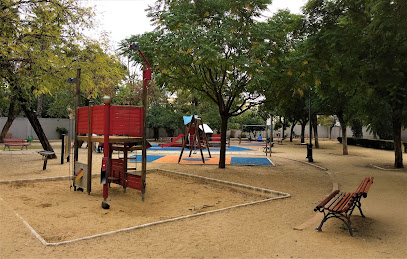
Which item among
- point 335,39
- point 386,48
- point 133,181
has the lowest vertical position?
point 133,181

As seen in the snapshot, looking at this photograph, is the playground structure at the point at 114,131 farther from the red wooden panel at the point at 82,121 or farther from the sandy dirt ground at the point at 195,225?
the sandy dirt ground at the point at 195,225

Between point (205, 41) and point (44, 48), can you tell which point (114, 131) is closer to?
point (205, 41)

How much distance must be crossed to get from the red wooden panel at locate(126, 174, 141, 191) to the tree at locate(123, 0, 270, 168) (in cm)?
449

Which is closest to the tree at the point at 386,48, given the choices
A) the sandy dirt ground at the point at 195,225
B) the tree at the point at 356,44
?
the tree at the point at 356,44

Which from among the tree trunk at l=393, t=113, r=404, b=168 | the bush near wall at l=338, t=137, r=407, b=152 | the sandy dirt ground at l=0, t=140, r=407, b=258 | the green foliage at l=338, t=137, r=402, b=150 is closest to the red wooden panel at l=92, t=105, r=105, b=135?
the sandy dirt ground at l=0, t=140, r=407, b=258

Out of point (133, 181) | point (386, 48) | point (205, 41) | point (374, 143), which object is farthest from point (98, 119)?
point (374, 143)

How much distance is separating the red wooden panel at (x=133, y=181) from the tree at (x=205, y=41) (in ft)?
14.7

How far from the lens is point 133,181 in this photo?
26.6 feet

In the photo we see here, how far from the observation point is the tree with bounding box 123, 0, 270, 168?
35.2 ft

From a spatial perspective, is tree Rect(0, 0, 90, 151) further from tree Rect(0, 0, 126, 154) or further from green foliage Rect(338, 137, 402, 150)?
green foliage Rect(338, 137, 402, 150)

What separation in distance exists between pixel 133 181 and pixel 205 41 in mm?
5308

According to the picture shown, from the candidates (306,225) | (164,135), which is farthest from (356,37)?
(164,135)

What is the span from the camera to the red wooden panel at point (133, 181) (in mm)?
7941

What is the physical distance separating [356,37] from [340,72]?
5.81 feet
